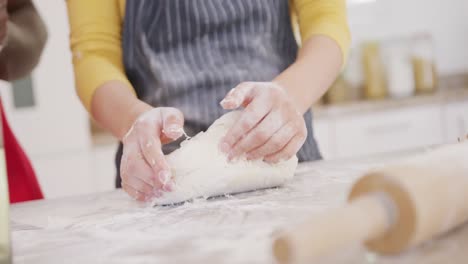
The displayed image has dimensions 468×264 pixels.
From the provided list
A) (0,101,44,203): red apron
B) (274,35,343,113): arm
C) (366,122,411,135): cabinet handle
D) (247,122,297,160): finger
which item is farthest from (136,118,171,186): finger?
(366,122,411,135): cabinet handle

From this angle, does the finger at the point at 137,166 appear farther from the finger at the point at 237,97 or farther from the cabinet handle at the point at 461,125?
the cabinet handle at the point at 461,125

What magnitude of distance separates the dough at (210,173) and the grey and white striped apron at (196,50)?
7.4 inches

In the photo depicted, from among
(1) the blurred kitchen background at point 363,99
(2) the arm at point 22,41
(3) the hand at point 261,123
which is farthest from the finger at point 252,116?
(1) the blurred kitchen background at point 363,99

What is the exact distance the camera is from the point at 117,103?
796mm

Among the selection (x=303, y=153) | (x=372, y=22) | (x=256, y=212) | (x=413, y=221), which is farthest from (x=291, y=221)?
(x=372, y=22)

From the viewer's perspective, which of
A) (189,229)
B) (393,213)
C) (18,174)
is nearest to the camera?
(393,213)

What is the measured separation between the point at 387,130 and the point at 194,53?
1.43 meters

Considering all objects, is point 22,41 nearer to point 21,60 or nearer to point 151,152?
point 21,60

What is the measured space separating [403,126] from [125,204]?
1668 mm

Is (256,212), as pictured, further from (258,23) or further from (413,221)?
(258,23)

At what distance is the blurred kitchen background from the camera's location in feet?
6.02

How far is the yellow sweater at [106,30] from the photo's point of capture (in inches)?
34.3

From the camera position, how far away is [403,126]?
7.14ft

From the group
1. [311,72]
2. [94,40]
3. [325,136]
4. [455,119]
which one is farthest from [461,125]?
[94,40]
